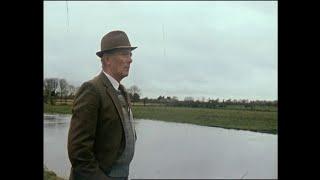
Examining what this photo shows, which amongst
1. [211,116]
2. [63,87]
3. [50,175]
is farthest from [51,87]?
[211,116]

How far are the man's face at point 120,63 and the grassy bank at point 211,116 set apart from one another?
0.20 m

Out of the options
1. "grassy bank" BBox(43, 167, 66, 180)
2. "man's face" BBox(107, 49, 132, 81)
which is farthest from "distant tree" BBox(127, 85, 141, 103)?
"grassy bank" BBox(43, 167, 66, 180)

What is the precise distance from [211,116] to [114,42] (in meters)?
0.66

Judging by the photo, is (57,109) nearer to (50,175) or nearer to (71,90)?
(71,90)

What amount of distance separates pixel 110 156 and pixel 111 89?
265 millimetres

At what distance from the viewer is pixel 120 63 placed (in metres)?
1.73

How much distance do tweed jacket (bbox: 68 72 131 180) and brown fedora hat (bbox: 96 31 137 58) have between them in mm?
113

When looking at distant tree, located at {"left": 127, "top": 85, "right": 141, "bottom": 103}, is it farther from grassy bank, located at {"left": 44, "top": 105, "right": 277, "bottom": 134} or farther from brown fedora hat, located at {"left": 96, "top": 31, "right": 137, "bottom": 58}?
brown fedora hat, located at {"left": 96, "top": 31, "right": 137, "bottom": 58}

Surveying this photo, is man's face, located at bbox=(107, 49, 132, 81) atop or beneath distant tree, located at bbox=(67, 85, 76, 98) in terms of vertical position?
atop

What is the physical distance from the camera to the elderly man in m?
1.72
